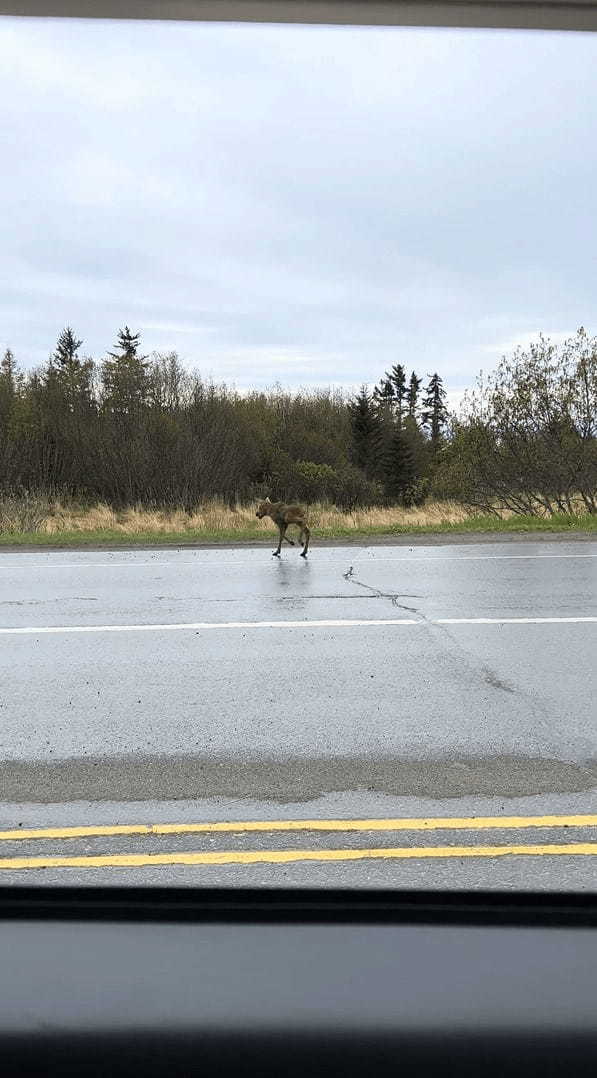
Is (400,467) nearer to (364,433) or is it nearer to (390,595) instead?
(364,433)

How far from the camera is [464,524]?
1652 cm

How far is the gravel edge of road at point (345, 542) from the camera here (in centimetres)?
1398

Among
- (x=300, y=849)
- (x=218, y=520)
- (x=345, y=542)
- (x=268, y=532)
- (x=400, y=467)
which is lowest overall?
(x=300, y=849)

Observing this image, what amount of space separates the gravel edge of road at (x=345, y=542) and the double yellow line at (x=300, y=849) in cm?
1015

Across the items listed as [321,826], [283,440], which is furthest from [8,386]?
[321,826]

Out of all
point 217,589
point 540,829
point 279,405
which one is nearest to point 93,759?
point 540,829

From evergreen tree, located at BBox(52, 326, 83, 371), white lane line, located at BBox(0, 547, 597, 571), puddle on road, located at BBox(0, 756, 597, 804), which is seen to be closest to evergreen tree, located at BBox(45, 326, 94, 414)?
evergreen tree, located at BBox(52, 326, 83, 371)

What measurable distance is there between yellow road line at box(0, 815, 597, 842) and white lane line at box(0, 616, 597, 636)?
3.77m

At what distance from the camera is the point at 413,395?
3372 centimetres

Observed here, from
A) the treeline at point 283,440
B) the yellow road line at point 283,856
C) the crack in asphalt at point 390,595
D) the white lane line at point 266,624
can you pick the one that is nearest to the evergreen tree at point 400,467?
the treeline at point 283,440

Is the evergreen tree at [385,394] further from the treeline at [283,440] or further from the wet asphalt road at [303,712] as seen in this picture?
the wet asphalt road at [303,712]

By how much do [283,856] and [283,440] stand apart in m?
28.6

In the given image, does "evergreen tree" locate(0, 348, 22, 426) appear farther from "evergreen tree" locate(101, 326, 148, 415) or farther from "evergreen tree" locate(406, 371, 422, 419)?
"evergreen tree" locate(406, 371, 422, 419)

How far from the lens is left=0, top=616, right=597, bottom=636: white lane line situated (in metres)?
7.30
